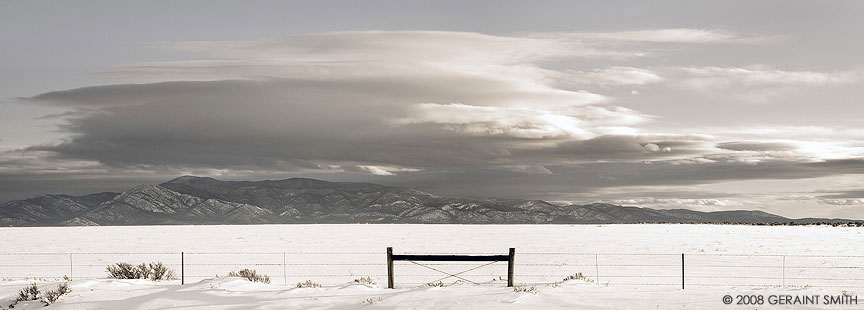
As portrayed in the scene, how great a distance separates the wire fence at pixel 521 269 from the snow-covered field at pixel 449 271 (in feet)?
0.26

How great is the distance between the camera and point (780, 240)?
244 ft

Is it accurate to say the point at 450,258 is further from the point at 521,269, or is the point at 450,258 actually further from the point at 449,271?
the point at 521,269

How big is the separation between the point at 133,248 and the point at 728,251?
4717cm

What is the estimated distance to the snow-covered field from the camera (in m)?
24.7

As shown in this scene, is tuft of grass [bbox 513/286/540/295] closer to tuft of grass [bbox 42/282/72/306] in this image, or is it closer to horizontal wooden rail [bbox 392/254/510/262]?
horizontal wooden rail [bbox 392/254/510/262]

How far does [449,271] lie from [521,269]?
4050mm

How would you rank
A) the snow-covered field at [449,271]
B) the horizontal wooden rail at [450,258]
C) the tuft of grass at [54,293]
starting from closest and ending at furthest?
1. the snow-covered field at [449,271]
2. the horizontal wooden rail at [450,258]
3. the tuft of grass at [54,293]

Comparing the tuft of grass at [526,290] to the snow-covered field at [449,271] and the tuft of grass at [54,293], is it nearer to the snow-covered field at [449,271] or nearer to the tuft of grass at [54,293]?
the snow-covered field at [449,271]

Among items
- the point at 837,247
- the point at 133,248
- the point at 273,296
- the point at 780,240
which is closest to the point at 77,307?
the point at 273,296

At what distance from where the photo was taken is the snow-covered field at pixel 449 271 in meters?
24.7

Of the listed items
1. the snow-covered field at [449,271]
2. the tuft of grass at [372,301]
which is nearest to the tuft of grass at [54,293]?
the snow-covered field at [449,271]

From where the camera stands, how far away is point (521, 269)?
4588 cm

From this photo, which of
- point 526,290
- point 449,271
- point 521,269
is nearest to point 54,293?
point 526,290

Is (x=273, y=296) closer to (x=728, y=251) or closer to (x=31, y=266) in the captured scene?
(x=31, y=266)
